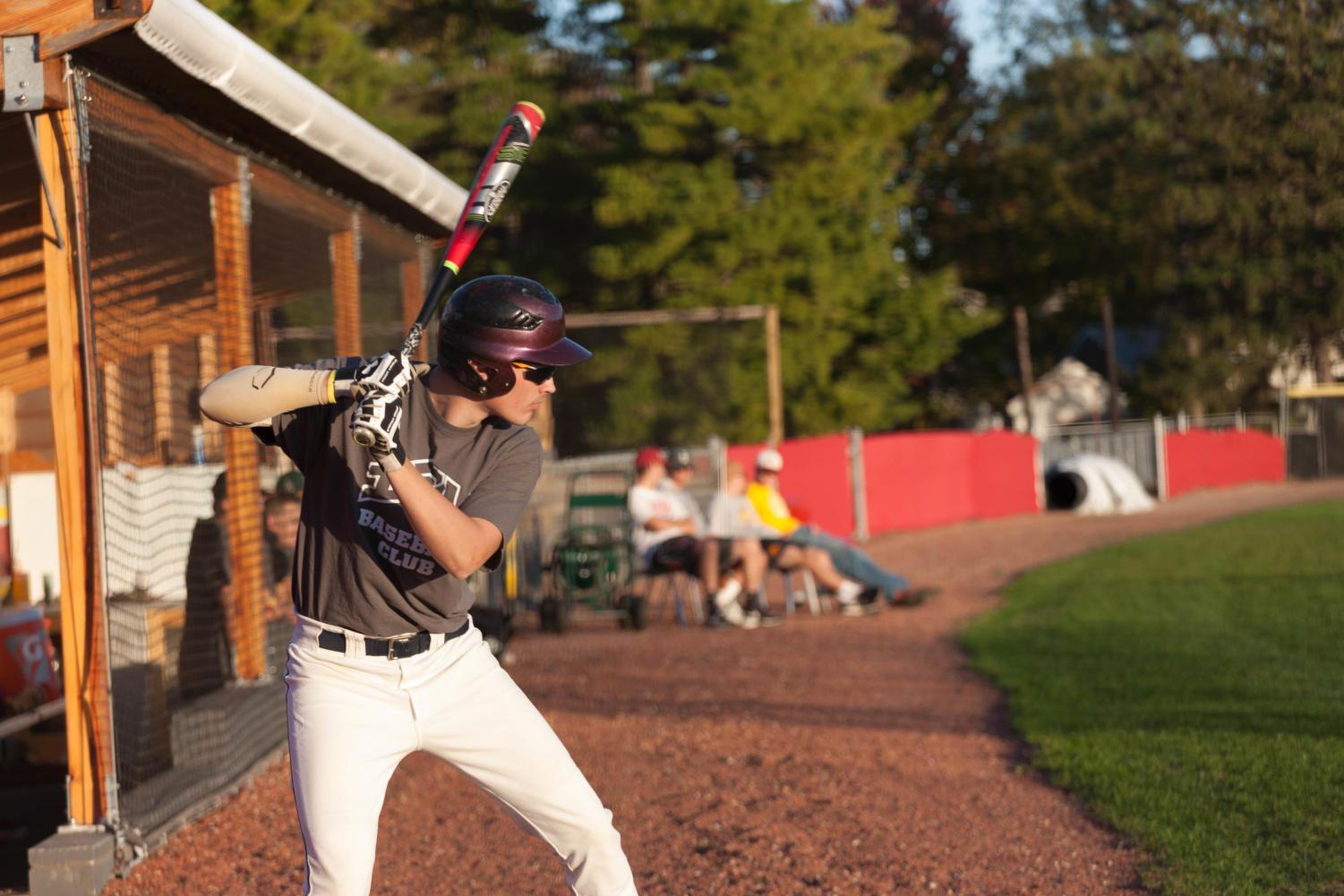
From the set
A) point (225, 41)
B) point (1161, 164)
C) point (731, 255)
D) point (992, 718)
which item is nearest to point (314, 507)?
point (225, 41)

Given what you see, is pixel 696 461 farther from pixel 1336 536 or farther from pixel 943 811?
pixel 943 811

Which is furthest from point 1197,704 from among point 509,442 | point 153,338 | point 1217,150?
point 1217,150

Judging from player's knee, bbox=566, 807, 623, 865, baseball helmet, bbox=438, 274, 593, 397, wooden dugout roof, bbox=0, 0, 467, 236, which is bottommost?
player's knee, bbox=566, 807, 623, 865

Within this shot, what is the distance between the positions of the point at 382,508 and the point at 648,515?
9.19 m

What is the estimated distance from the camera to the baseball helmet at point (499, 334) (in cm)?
345

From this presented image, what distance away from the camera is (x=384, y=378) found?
3.20m

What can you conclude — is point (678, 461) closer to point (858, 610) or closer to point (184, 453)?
point (858, 610)

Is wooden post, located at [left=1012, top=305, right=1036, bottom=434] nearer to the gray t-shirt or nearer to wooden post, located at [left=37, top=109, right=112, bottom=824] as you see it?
wooden post, located at [left=37, top=109, right=112, bottom=824]

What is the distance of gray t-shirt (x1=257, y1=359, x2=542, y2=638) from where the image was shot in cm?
345

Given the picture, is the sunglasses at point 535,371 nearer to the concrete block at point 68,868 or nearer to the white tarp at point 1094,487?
the concrete block at point 68,868

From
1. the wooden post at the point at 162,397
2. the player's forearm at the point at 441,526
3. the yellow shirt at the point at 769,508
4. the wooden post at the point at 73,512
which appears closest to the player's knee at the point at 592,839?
the player's forearm at the point at 441,526

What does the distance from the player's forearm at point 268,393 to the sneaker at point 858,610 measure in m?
9.77

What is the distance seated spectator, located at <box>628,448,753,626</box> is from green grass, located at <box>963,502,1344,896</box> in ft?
6.59

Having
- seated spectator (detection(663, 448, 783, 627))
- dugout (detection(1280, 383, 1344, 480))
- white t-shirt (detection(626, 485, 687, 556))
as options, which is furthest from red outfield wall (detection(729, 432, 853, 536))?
seated spectator (detection(663, 448, 783, 627))
